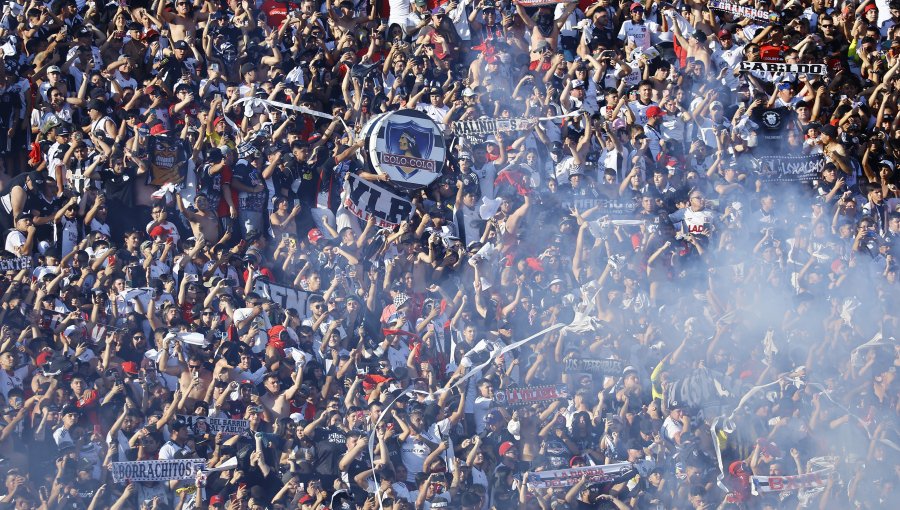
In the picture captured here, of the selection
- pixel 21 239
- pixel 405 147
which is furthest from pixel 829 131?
pixel 21 239

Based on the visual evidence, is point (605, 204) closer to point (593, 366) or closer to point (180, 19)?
point (593, 366)

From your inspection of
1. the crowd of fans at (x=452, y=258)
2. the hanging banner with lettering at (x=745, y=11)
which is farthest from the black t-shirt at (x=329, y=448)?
the hanging banner with lettering at (x=745, y=11)

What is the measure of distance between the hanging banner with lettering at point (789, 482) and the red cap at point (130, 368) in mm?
5100

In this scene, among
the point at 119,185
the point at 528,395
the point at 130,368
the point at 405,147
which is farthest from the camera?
the point at 405,147

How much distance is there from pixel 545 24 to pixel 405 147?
222cm

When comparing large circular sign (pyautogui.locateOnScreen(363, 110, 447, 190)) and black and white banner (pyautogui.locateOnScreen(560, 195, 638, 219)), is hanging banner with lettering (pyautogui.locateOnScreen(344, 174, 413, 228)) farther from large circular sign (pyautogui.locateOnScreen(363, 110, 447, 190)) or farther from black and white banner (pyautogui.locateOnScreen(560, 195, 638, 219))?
black and white banner (pyautogui.locateOnScreen(560, 195, 638, 219))

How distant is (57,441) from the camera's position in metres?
13.5

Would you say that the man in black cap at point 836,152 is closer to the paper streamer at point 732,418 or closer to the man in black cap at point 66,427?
the paper streamer at point 732,418

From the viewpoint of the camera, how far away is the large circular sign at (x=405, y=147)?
15234 millimetres

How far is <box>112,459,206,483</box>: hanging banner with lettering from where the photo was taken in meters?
13.5

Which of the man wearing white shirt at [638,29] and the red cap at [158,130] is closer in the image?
the red cap at [158,130]

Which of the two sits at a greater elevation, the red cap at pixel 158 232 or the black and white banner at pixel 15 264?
the red cap at pixel 158 232

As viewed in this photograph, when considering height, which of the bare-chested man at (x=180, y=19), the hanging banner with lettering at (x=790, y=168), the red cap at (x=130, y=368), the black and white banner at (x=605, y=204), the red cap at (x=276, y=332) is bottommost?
the red cap at (x=130, y=368)

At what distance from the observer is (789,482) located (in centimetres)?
1408
